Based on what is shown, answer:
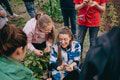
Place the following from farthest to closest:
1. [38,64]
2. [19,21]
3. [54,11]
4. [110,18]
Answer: [110,18] < [54,11] < [19,21] < [38,64]

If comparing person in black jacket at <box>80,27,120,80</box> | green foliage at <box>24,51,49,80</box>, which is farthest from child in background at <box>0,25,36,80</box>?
green foliage at <box>24,51,49,80</box>

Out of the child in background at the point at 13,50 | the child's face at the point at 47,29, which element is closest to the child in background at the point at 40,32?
the child's face at the point at 47,29

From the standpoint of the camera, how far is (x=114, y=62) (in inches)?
40.3

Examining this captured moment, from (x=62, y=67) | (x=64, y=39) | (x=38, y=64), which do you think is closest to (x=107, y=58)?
(x=64, y=39)

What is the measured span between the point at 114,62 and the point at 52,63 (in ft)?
6.71

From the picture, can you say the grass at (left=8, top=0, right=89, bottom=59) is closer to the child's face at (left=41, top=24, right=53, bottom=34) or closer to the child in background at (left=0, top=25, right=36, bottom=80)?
the child's face at (left=41, top=24, right=53, bottom=34)

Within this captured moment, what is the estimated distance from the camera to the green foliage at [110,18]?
5402 mm

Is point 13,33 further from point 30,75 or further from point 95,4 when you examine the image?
point 95,4

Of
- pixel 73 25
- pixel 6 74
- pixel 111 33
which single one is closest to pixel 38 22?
pixel 73 25

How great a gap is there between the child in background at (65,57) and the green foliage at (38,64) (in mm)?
290

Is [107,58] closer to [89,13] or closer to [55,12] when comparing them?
[89,13]

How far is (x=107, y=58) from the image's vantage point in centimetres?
102

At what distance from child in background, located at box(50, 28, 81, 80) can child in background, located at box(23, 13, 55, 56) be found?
0.28 m

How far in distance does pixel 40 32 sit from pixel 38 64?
1.91ft
